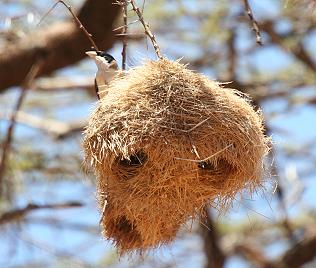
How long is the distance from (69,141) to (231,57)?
149cm

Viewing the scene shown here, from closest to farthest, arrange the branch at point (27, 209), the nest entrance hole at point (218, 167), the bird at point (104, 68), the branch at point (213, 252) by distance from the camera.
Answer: the nest entrance hole at point (218, 167) < the bird at point (104, 68) < the branch at point (27, 209) < the branch at point (213, 252)

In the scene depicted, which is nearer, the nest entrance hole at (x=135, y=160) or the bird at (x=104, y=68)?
the nest entrance hole at (x=135, y=160)

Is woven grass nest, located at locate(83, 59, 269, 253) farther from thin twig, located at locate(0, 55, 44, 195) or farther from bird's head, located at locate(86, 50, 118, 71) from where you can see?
thin twig, located at locate(0, 55, 44, 195)

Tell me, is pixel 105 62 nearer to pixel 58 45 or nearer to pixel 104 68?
pixel 104 68

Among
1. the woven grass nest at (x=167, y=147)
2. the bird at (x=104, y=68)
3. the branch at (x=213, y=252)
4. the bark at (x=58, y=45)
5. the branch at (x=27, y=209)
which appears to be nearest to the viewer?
the woven grass nest at (x=167, y=147)

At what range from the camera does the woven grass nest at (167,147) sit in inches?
108

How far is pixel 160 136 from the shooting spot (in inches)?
107

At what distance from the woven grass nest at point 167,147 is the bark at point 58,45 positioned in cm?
182

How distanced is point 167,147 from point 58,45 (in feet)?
7.92

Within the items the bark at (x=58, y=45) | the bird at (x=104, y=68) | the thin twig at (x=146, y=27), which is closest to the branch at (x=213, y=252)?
the bark at (x=58, y=45)

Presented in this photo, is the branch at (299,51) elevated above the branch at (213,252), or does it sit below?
above

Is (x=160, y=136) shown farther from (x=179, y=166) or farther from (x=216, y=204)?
(x=216, y=204)

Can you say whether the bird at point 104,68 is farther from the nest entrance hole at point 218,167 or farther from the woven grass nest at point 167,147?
the nest entrance hole at point 218,167

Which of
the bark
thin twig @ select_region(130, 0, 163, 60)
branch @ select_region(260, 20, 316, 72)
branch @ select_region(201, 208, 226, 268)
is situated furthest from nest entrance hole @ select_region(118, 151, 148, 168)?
branch @ select_region(260, 20, 316, 72)
